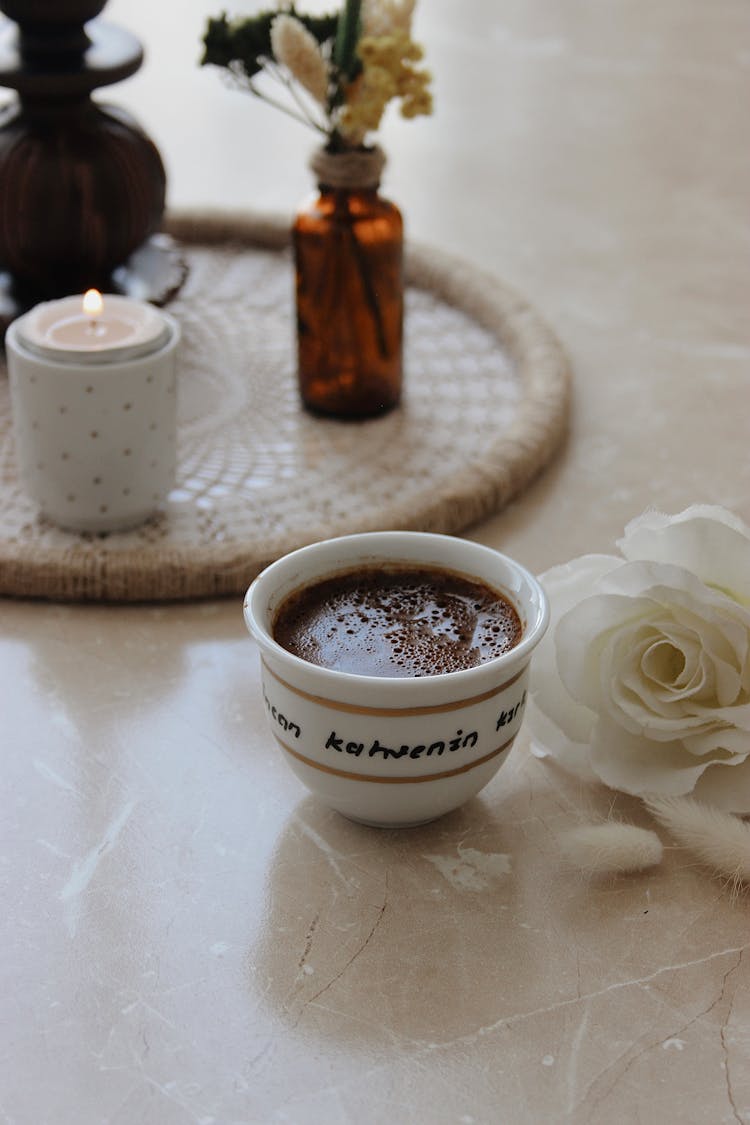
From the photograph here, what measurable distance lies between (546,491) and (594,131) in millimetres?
859

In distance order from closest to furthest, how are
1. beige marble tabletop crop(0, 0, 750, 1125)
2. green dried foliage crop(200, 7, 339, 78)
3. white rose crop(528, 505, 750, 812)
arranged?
beige marble tabletop crop(0, 0, 750, 1125)
white rose crop(528, 505, 750, 812)
green dried foliage crop(200, 7, 339, 78)

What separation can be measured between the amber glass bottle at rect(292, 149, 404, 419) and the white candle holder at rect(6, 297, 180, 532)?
157mm

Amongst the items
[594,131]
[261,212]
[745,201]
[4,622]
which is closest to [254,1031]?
[4,622]

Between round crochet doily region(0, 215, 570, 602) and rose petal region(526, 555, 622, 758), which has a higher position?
rose petal region(526, 555, 622, 758)

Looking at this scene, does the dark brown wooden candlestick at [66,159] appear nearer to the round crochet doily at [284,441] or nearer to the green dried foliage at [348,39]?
the round crochet doily at [284,441]

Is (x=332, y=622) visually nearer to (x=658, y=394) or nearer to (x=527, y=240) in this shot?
(x=658, y=394)

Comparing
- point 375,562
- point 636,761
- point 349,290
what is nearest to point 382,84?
point 349,290

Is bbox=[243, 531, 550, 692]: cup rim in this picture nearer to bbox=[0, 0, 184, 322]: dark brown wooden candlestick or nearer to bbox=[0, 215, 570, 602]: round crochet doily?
bbox=[0, 215, 570, 602]: round crochet doily

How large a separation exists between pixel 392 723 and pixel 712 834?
0.47 ft

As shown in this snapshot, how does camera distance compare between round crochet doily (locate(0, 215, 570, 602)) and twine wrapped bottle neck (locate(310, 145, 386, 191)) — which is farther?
twine wrapped bottle neck (locate(310, 145, 386, 191))

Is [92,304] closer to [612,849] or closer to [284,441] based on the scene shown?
[284,441]

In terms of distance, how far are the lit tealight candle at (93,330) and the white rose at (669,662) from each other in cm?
33

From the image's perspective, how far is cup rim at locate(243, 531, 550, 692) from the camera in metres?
0.55

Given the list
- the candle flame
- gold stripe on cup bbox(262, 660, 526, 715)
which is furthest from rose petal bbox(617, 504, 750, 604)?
the candle flame
